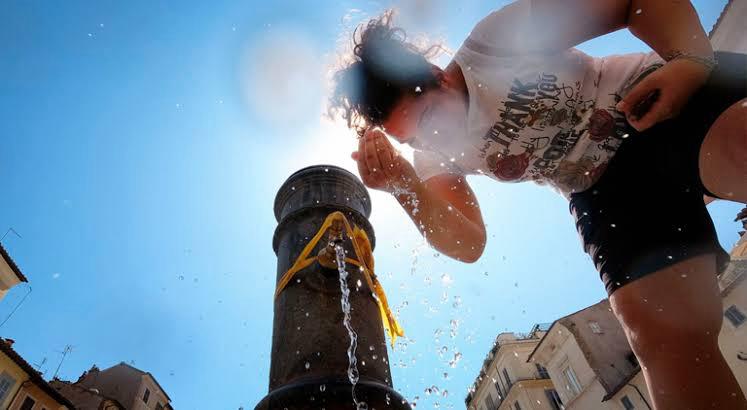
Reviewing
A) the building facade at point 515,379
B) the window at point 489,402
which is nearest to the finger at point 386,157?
the building facade at point 515,379

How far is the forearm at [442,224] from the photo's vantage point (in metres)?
2.04

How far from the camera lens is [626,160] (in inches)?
75.9

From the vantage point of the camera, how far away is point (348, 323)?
2.23 meters

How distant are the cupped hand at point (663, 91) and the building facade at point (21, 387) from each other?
26.3m

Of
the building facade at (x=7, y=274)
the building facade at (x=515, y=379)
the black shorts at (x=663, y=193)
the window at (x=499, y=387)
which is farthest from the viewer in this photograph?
the window at (x=499, y=387)

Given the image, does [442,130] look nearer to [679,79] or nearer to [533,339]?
[679,79]

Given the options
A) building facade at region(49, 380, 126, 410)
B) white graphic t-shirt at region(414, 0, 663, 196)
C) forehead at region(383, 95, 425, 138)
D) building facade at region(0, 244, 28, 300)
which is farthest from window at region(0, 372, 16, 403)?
white graphic t-shirt at region(414, 0, 663, 196)

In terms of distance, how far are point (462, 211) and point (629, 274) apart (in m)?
0.89

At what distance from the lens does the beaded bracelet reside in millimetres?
1549

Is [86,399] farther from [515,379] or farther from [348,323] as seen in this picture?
[348,323]

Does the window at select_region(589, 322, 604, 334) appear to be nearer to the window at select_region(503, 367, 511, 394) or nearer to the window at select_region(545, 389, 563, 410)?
the window at select_region(545, 389, 563, 410)

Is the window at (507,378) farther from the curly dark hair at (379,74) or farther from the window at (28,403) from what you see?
the curly dark hair at (379,74)

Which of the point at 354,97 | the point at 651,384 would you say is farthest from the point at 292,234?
the point at 651,384

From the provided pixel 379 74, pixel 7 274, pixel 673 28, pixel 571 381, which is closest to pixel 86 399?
pixel 7 274
